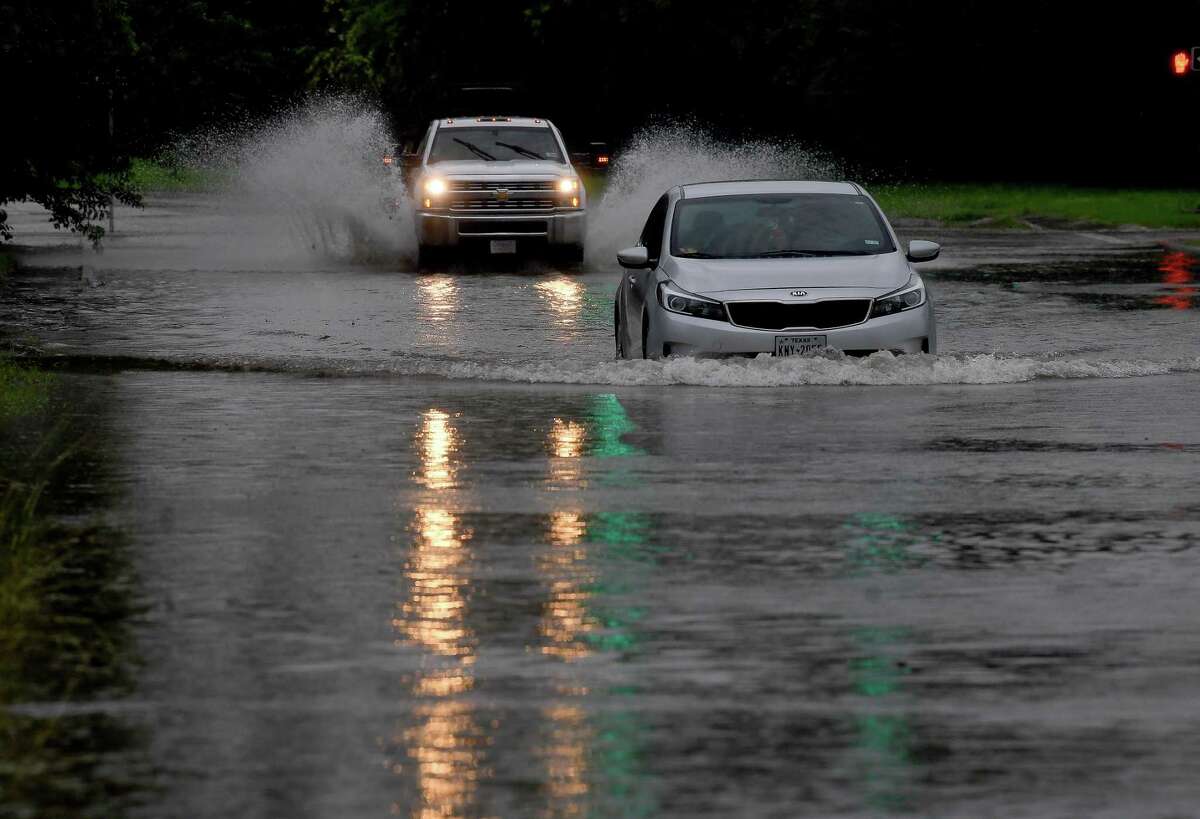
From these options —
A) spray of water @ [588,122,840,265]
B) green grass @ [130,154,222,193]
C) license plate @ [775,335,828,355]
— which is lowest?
green grass @ [130,154,222,193]

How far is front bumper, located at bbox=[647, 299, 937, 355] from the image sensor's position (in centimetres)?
1856

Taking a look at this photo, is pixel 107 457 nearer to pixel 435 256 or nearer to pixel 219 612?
pixel 219 612

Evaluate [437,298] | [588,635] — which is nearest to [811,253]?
[437,298]

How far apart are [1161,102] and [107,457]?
59057 millimetres

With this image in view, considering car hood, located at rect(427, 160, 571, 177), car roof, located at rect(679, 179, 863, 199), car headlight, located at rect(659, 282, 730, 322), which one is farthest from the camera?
car hood, located at rect(427, 160, 571, 177)

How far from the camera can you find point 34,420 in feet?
53.8

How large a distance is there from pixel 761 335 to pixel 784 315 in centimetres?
22

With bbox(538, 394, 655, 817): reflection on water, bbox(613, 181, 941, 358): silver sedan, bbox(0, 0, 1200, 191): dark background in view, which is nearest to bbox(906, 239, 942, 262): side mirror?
bbox(613, 181, 941, 358): silver sedan

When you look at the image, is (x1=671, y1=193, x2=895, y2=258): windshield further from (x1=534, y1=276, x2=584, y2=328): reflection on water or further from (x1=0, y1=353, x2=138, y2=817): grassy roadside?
(x1=0, y1=353, x2=138, y2=817): grassy roadside

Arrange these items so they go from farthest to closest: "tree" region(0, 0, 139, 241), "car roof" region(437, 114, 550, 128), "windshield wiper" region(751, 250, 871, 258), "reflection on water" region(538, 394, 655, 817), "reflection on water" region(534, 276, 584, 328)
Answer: "car roof" region(437, 114, 550, 128)
"tree" region(0, 0, 139, 241)
"reflection on water" region(534, 276, 584, 328)
"windshield wiper" region(751, 250, 871, 258)
"reflection on water" region(538, 394, 655, 817)

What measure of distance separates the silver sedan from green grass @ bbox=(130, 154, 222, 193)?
49.4 metres

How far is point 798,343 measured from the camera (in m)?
18.5

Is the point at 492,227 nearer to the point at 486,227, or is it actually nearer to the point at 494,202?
the point at 486,227

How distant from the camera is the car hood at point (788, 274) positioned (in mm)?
18719
